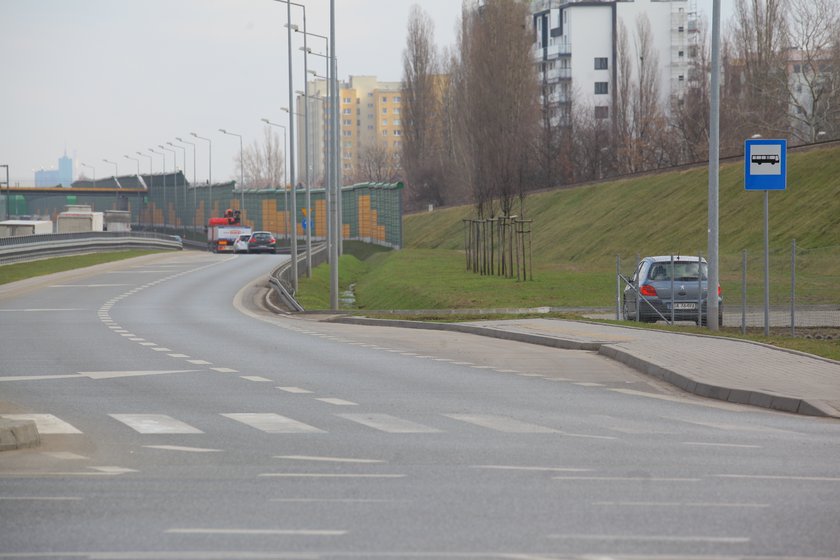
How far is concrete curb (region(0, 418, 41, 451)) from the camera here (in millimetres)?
10797

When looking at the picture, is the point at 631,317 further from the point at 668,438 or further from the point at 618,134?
the point at 618,134

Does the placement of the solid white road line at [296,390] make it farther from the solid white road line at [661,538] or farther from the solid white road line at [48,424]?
the solid white road line at [661,538]

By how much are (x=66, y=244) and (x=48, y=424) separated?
54573mm

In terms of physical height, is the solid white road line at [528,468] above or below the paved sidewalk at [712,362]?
above

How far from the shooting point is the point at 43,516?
7.89 metres

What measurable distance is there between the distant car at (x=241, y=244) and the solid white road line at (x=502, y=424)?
83304 millimetres

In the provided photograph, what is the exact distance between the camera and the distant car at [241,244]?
314 ft

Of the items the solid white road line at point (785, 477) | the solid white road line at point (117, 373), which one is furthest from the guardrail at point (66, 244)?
the solid white road line at point (785, 477)

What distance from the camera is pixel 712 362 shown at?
1806cm

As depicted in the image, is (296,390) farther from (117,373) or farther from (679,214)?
(679,214)

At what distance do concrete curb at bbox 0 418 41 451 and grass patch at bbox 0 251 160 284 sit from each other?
39288 mm

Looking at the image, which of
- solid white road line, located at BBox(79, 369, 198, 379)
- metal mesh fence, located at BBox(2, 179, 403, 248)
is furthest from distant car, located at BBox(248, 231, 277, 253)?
solid white road line, located at BBox(79, 369, 198, 379)

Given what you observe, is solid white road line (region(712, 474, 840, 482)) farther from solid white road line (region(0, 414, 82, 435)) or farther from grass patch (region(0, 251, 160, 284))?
grass patch (region(0, 251, 160, 284))

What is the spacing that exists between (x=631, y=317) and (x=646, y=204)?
133ft
